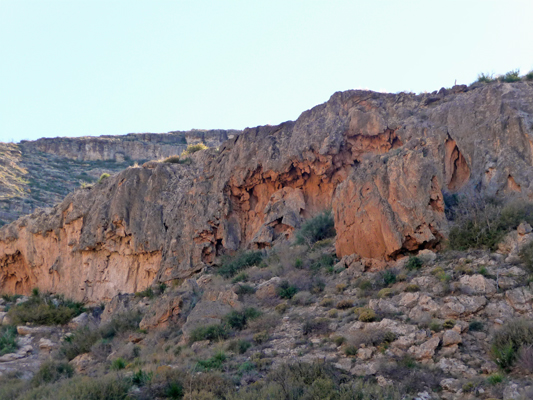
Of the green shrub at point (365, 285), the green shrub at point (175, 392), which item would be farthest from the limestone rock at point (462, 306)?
the green shrub at point (175, 392)

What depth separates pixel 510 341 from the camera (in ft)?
28.8

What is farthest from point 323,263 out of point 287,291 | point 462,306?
point 462,306

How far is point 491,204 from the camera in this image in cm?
1403

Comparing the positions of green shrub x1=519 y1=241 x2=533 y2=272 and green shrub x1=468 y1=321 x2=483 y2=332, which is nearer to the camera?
green shrub x1=468 y1=321 x2=483 y2=332

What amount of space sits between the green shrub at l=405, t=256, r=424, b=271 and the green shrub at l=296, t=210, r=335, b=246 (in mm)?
4917

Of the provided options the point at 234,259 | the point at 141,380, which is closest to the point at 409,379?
the point at 141,380

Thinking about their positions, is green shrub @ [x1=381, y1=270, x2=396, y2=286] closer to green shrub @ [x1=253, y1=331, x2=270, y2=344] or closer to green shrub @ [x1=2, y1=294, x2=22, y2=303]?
green shrub @ [x1=253, y1=331, x2=270, y2=344]

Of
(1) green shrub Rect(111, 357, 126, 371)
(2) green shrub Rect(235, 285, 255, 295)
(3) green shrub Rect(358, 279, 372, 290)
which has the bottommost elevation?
(1) green shrub Rect(111, 357, 126, 371)

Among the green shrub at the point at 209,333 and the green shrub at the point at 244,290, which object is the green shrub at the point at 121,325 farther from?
the green shrub at the point at 209,333

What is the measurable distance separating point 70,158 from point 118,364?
45.5 meters

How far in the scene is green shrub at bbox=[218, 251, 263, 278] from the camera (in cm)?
1888

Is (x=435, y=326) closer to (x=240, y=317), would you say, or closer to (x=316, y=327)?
(x=316, y=327)

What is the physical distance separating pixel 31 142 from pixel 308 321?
169 feet

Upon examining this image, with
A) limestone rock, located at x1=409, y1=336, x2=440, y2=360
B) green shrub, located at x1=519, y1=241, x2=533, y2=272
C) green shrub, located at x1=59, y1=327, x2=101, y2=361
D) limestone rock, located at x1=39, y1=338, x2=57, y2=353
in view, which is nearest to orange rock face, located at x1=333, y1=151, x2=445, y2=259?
green shrub, located at x1=519, y1=241, x2=533, y2=272
